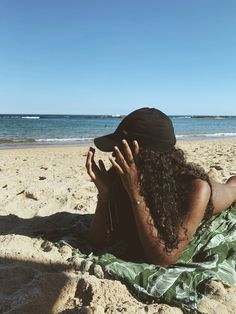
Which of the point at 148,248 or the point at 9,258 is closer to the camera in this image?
the point at 148,248

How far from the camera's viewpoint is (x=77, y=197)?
14.6 ft

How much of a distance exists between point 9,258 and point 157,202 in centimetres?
116

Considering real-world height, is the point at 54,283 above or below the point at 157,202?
below

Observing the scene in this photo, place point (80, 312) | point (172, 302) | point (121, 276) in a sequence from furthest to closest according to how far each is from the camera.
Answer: point (121, 276)
point (172, 302)
point (80, 312)

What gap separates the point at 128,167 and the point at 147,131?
257mm

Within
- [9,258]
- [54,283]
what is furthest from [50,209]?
[54,283]

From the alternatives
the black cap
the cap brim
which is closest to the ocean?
the cap brim

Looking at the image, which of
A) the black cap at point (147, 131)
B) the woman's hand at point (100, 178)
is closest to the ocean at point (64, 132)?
the woman's hand at point (100, 178)

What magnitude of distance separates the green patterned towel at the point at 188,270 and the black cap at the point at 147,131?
763mm

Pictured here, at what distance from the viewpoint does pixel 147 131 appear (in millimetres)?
2359

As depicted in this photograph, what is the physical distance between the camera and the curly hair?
2361 millimetres

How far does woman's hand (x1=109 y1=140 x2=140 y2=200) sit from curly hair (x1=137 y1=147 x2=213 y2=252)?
53mm

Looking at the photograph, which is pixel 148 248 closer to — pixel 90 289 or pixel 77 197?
pixel 90 289

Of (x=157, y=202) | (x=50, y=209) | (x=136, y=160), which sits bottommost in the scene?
(x=50, y=209)
